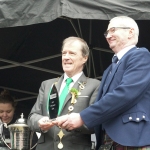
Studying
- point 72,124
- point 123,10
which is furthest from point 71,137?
point 123,10

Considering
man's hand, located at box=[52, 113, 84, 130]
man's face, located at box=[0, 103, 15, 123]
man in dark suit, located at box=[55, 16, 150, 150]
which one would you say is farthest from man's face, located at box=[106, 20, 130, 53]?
man's face, located at box=[0, 103, 15, 123]

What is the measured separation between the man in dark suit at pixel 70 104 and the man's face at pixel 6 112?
4.49ft

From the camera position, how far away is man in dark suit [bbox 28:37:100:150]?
4570 millimetres

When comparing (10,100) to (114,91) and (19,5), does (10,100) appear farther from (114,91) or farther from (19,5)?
(114,91)

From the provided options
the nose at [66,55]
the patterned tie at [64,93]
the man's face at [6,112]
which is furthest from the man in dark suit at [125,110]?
the man's face at [6,112]

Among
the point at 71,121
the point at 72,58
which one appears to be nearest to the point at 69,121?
the point at 71,121

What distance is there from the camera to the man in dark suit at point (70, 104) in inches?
180

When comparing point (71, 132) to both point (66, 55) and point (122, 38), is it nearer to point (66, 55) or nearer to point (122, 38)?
point (66, 55)

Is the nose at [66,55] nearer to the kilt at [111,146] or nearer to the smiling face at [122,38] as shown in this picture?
the smiling face at [122,38]

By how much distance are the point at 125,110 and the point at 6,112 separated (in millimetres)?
2237

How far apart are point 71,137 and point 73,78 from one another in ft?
1.68

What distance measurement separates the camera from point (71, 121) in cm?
421

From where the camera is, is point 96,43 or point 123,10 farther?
point 96,43

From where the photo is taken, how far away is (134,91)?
4.15 m
